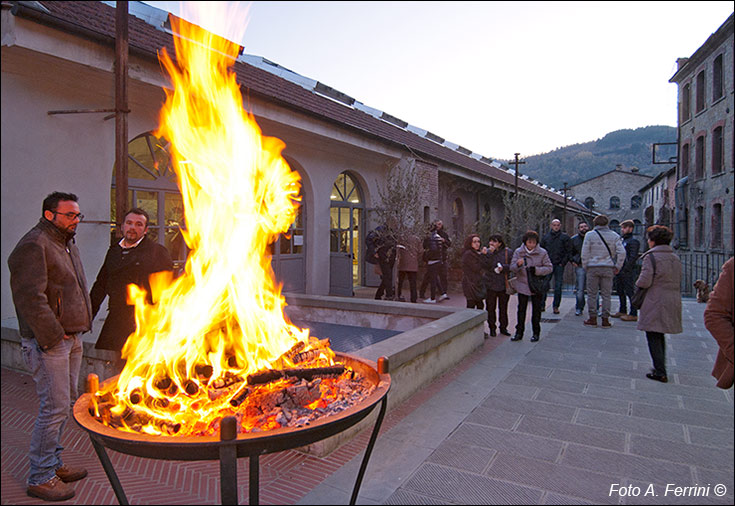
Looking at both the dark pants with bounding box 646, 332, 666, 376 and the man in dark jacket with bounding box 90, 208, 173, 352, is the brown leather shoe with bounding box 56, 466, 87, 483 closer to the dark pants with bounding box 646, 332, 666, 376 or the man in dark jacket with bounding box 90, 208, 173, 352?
the man in dark jacket with bounding box 90, 208, 173, 352

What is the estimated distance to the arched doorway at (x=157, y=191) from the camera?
Result: 807 centimetres

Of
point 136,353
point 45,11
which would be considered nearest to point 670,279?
point 136,353

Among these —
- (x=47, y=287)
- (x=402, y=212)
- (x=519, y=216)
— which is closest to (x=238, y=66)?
(x=402, y=212)

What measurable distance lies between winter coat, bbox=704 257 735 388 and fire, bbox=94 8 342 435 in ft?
7.82

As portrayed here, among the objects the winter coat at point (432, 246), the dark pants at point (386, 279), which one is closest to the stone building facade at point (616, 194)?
the winter coat at point (432, 246)

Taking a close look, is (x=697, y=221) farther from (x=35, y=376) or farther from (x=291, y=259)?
(x=35, y=376)

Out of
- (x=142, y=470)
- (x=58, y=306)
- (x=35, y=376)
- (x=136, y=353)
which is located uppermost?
(x=58, y=306)

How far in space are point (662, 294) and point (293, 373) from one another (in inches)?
190

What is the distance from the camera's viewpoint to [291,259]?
11.7 m

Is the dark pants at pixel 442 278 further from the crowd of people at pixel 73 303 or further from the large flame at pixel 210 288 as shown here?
the large flame at pixel 210 288

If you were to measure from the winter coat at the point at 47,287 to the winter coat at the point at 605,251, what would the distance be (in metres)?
8.32

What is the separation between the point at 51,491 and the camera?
3.16 meters

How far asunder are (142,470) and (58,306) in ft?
4.48

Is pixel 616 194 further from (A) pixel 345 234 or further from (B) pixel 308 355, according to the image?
(B) pixel 308 355
